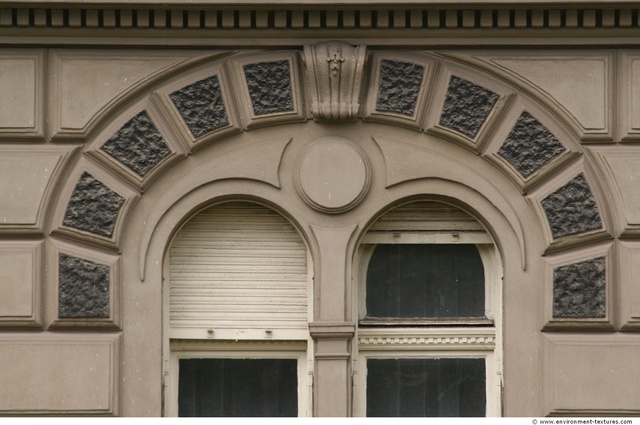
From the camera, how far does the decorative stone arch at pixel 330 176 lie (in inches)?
331

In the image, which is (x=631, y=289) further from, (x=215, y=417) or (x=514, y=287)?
(x=215, y=417)

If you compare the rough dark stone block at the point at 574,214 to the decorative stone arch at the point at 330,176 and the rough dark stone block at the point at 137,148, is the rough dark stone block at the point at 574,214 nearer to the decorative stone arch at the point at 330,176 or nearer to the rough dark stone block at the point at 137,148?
the decorative stone arch at the point at 330,176

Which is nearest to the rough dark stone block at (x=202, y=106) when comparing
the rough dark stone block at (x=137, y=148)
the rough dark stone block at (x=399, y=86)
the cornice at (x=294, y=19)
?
the rough dark stone block at (x=137, y=148)

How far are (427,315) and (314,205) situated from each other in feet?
3.83

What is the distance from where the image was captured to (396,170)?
8.55 metres

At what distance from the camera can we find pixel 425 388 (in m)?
8.66

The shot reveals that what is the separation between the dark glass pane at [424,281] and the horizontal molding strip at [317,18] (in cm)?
162

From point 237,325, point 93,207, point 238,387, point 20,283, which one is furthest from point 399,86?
point 20,283

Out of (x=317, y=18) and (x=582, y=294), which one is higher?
(x=317, y=18)

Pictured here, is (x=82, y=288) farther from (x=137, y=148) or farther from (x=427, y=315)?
(x=427, y=315)

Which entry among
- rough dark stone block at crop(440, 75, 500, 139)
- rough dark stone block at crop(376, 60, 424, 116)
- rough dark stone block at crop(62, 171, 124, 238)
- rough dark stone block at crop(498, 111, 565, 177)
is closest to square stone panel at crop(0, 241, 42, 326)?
rough dark stone block at crop(62, 171, 124, 238)

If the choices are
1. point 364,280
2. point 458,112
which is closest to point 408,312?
point 364,280

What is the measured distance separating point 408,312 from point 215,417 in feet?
5.20

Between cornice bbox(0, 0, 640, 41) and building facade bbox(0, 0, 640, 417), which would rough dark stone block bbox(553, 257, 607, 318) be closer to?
building facade bbox(0, 0, 640, 417)
